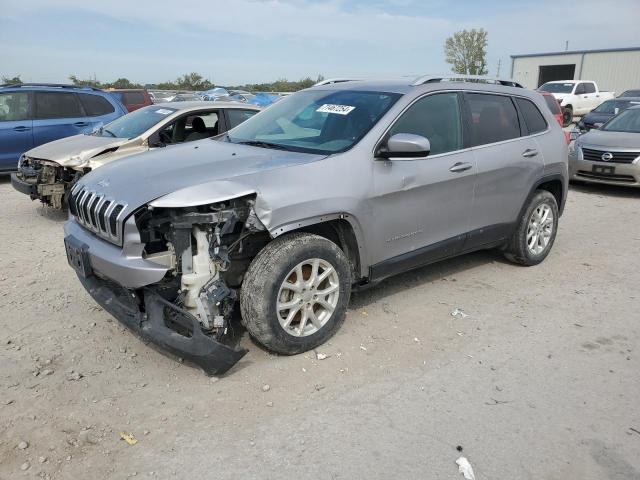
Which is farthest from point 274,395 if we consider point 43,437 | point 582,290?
point 582,290

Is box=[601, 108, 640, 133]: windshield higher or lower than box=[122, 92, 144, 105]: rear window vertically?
lower

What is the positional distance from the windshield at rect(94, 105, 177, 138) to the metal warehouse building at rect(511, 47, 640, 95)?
33.3 meters

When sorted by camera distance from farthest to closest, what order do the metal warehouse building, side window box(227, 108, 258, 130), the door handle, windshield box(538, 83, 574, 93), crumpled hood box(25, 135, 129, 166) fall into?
the metal warehouse building → windshield box(538, 83, 574, 93) → side window box(227, 108, 258, 130) → crumpled hood box(25, 135, 129, 166) → the door handle

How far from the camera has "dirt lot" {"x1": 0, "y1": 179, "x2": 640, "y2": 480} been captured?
273 cm

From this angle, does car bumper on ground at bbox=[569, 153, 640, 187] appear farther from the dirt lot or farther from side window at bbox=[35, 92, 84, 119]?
side window at bbox=[35, 92, 84, 119]

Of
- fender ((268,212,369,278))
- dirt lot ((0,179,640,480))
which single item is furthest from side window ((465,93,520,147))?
fender ((268,212,369,278))

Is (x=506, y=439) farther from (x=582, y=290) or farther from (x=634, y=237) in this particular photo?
(x=634, y=237)

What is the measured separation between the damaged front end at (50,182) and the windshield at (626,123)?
9.74 m

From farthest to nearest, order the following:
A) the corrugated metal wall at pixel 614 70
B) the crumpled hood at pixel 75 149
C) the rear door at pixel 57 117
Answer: the corrugated metal wall at pixel 614 70 → the rear door at pixel 57 117 → the crumpled hood at pixel 75 149

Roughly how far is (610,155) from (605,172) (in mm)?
308

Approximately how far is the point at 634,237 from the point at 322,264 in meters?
5.22

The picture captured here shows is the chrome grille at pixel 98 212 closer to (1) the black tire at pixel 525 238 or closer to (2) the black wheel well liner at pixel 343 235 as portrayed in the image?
(2) the black wheel well liner at pixel 343 235

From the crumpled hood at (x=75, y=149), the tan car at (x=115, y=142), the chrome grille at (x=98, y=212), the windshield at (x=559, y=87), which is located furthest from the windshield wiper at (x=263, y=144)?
the windshield at (x=559, y=87)

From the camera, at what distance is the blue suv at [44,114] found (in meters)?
9.68
